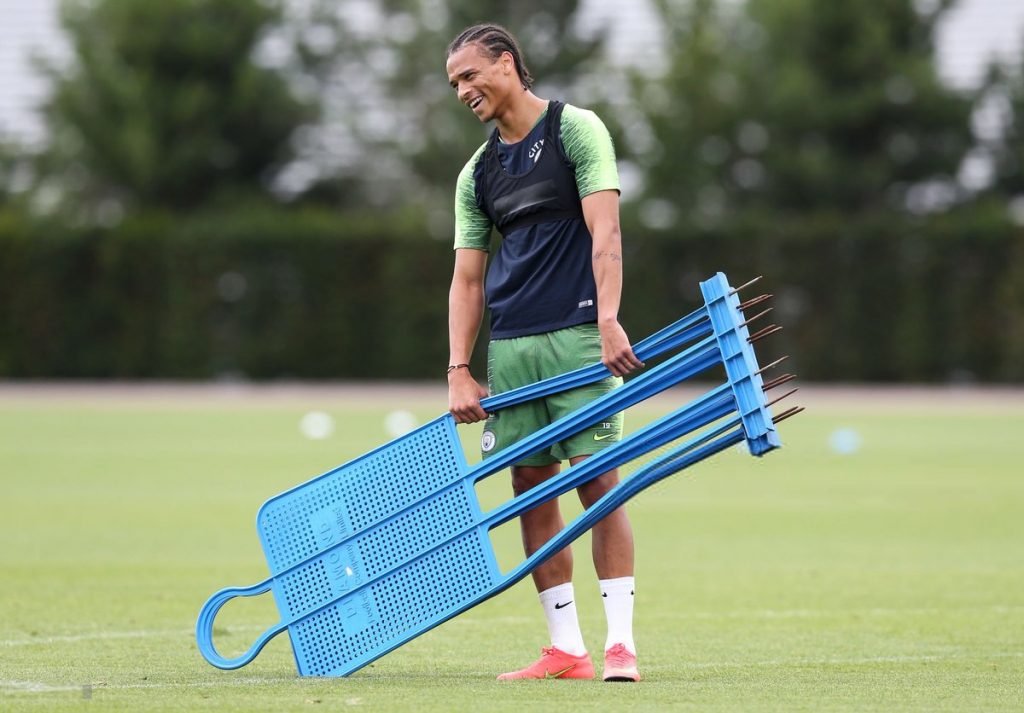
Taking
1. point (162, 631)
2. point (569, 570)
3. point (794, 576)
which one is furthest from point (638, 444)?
point (794, 576)

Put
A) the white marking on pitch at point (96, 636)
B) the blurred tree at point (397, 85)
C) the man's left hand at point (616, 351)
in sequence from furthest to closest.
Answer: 1. the blurred tree at point (397, 85)
2. the white marking on pitch at point (96, 636)
3. the man's left hand at point (616, 351)

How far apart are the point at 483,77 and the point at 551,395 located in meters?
1.14

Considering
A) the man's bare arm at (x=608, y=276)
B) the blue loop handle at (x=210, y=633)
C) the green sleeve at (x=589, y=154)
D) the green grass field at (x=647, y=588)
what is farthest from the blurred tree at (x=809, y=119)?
the blue loop handle at (x=210, y=633)

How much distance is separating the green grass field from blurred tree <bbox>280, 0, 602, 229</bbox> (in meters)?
19.3

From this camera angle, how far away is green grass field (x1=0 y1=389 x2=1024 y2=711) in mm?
5734

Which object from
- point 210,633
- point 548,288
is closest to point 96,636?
point 210,633

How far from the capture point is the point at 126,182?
37750 mm

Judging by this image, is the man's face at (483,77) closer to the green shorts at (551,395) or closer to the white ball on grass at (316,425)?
the green shorts at (551,395)

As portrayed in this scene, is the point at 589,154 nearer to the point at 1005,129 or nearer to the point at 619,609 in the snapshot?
the point at 619,609

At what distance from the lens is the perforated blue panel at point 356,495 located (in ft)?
20.3

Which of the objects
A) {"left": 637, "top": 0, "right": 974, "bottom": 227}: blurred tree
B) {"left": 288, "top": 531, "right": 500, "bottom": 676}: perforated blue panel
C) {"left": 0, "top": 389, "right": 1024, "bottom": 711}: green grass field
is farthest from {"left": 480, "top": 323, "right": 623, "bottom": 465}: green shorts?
{"left": 637, "top": 0, "right": 974, "bottom": 227}: blurred tree

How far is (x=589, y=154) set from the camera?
6023 mm

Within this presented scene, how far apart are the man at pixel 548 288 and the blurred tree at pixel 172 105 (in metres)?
31.5

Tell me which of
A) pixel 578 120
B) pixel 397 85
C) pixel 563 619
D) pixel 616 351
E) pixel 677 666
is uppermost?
pixel 397 85
